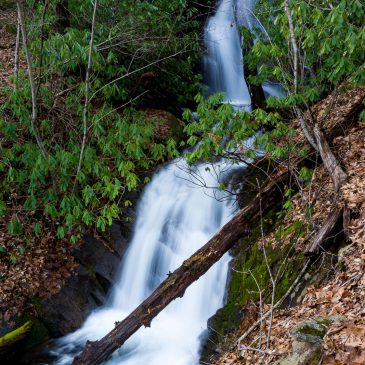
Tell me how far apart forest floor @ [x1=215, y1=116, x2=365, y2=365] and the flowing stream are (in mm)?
1259

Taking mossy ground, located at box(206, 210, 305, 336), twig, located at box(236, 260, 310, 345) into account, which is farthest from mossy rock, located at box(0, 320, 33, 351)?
twig, located at box(236, 260, 310, 345)

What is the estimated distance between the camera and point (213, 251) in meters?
5.87

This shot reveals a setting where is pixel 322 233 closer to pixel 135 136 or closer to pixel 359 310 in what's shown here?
pixel 359 310

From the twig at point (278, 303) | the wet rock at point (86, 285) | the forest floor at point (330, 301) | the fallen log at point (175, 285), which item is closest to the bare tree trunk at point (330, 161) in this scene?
the forest floor at point (330, 301)

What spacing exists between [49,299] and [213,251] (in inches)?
125

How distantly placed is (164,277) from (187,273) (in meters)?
2.10

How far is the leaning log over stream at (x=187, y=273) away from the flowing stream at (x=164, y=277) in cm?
98

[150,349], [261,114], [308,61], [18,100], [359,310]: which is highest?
[18,100]

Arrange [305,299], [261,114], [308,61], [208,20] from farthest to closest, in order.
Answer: [208,20] < [308,61] < [261,114] < [305,299]

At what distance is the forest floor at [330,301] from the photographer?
10.8 ft

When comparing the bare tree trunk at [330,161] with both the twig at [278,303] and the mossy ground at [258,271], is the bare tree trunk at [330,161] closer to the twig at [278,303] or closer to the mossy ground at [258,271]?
the mossy ground at [258,271]

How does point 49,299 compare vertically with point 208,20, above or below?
below

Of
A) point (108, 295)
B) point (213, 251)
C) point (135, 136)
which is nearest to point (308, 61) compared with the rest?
point (135, 136)

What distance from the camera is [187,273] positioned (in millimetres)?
5605
